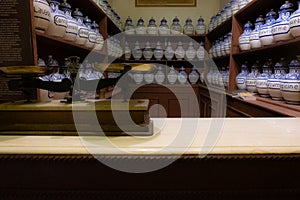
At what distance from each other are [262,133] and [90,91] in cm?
45

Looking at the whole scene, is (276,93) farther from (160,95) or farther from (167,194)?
(160,95)

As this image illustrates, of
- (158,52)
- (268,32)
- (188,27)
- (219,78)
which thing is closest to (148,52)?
(158,52)

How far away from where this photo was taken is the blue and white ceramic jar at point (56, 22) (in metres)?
1.06

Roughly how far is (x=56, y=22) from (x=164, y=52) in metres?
2.03

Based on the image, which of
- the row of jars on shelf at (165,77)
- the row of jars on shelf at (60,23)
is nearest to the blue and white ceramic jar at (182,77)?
the row of jars on shelf at (165,77)

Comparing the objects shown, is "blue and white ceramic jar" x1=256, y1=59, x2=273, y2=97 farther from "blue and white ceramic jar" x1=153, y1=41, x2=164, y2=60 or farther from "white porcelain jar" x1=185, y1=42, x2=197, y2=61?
"blue and white ceramic jar" x1=153, y1=41, x2=164, y2=60

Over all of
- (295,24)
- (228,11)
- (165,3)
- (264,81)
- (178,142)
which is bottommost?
(178,142)

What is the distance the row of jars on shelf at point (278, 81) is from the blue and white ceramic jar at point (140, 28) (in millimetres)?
1615

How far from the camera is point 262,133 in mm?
571

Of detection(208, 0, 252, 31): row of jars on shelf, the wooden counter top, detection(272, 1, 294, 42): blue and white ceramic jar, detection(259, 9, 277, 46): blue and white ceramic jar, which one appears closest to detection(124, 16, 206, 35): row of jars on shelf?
detection(208, 0, 252, 31): row of jars on shelf

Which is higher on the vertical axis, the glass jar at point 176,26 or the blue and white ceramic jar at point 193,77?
the glass jar at point 176,26

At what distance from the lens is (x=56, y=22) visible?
1.10 meters

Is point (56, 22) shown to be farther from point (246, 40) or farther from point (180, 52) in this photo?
point (180, 52)

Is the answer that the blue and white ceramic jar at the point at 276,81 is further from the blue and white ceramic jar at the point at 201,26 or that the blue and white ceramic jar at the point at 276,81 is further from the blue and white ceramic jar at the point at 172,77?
the blue and white ceramic jar at the point at 201,26
